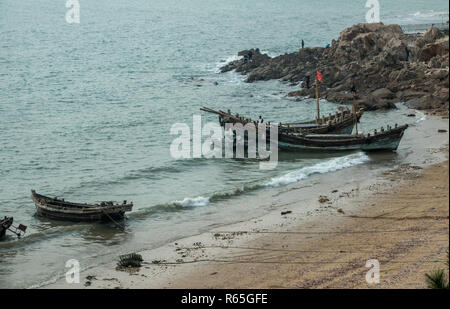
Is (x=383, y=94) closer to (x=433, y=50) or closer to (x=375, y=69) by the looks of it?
(x=375, y=69)

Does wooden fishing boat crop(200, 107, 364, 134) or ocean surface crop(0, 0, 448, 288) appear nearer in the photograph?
ocean surface crop(0, 0, 448, 288)

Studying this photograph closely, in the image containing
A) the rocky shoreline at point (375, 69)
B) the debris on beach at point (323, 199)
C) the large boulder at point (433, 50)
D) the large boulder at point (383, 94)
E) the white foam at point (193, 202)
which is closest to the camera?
the debris on beach at point (323, 199)

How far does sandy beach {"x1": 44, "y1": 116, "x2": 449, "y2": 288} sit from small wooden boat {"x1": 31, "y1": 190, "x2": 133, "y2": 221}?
3.51m

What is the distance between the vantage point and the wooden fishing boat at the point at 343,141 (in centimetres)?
3597

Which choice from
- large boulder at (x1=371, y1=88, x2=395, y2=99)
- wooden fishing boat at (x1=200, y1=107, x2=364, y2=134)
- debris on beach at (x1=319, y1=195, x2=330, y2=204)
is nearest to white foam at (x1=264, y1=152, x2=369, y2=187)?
wooden fishing boat at (x1=200, y1=107, x2=364, y2=134)

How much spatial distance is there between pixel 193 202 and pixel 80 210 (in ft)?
17.8

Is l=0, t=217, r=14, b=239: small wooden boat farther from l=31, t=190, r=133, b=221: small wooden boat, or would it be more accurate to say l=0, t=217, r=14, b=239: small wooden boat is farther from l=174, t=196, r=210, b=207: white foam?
l=174, t=196, r=210, b=207: white foam

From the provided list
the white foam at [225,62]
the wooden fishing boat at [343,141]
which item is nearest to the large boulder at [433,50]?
the wooden fishing boat at [343,141]

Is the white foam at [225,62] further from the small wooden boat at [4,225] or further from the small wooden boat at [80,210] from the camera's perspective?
the small wooden boat at [4,225]

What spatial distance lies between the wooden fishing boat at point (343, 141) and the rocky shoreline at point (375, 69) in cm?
823

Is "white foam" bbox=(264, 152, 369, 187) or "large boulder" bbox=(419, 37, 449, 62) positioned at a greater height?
"large boulder" bbox=(419, 37, 449, 62)

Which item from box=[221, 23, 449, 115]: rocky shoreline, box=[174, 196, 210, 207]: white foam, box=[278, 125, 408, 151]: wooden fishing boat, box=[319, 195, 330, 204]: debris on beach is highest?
box=[221, 23, 449, 115]: rocky shoreline

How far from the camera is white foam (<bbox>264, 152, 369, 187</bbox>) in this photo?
32.6 meters
